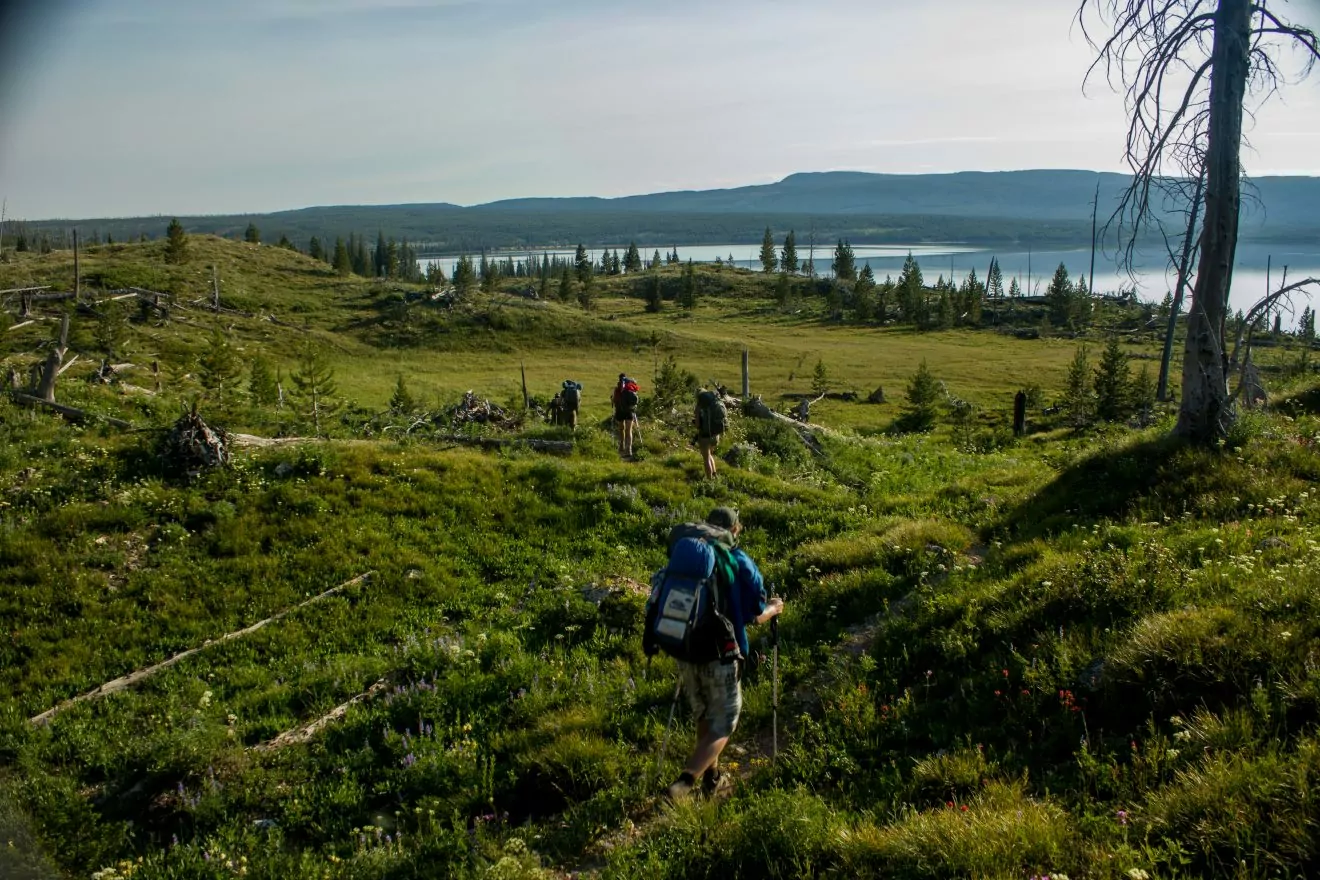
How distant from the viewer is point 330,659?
8.51m

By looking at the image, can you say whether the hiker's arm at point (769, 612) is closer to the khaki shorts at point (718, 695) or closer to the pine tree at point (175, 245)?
the khaki shorts at point (718, 695)

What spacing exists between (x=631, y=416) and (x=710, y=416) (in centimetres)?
302

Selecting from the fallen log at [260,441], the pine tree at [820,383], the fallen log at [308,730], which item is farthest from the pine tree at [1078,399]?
the fallen log at [308,730]

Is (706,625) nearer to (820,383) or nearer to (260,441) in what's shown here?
(260,441)

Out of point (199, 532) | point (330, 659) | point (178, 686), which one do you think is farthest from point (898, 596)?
point (199, 532)

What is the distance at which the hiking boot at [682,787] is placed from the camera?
542cm

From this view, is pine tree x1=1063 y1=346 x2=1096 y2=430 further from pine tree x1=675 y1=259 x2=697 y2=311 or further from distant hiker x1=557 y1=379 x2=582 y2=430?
pine tree x1=675 y1=259 x2=697 y2=311

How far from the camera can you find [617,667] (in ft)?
25.8

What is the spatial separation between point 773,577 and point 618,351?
6799cm

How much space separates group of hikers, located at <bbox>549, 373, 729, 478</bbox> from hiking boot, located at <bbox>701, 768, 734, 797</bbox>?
945 centimetres

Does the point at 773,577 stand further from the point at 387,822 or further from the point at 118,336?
the point at 118,336

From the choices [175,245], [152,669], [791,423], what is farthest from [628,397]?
[175,245]

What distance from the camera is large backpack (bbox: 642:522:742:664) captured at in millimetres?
5562

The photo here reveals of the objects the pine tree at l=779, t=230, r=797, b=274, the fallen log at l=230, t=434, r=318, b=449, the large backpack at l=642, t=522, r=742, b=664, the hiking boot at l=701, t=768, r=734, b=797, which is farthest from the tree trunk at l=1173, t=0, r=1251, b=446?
the pine tree at l=779, t=230, r=797, b=274
